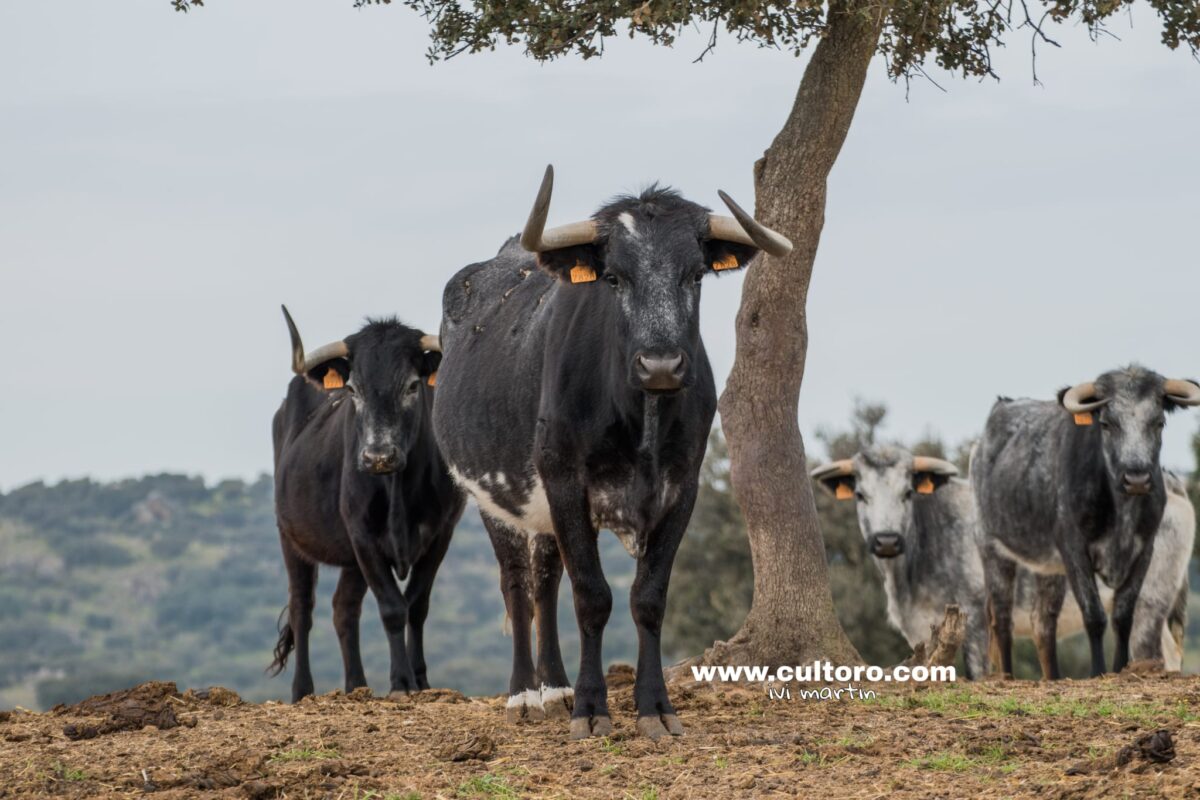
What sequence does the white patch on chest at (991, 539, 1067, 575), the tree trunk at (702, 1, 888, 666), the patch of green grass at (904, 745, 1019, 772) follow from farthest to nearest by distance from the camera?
the white patch on chest at (991, 539, 1067, 575) → the tree trunk at (702, 1, 888, 666) → the patch of green grass at (904, 745, 1019, 772)

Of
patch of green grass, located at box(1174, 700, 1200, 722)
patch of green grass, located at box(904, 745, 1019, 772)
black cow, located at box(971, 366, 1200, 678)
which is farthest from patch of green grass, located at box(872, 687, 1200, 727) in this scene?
black cow, located at box(971, 366, 1200, 678)

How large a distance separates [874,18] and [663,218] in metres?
3.85

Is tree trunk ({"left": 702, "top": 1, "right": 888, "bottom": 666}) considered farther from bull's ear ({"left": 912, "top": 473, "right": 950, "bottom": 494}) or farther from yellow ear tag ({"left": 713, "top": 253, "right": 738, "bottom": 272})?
bull's ear ({"left": 912, "top": 473, "right": 950, "bottom": 494})

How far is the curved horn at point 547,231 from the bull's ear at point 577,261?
64 millimetres

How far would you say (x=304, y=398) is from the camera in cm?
1479

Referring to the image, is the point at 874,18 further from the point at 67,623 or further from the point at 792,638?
the point at 67,623

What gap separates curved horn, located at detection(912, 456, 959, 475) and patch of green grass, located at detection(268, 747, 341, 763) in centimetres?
1037

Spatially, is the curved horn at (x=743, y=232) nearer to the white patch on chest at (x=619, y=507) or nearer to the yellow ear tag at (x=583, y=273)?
the yellow ear tag at (x=583, y=273)

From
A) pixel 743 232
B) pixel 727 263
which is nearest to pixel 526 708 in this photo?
pixel 727 263

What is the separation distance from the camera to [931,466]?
1744cm

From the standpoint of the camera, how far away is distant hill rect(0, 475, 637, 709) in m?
118

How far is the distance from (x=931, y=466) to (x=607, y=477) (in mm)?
9946

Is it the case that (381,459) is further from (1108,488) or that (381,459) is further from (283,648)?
(1108,488)

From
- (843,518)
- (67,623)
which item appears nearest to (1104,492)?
(843,518)
